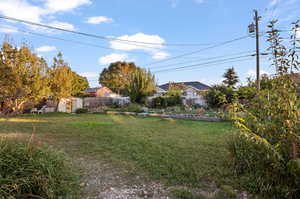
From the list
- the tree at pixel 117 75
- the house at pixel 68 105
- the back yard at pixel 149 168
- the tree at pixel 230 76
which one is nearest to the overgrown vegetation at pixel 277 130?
the back yard at pixel 149 168

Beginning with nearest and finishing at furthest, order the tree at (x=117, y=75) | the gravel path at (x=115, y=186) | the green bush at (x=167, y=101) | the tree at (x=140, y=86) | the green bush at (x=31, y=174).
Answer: the green bush at (x=31, y=174), the gravel path at (x=115, y=186), the green bush at (x=167, y=101), the tree at (x=140, y=86), the tree at (x=117, y=75)

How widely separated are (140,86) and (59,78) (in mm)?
7283

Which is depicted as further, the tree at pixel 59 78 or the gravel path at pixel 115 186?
the tree at pixel 59 78

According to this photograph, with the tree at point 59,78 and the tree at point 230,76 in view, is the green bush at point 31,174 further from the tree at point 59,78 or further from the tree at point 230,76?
the tree at point 230,76

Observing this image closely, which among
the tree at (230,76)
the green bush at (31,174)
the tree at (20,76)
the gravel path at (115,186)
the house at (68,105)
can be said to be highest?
the tree at (230,76)

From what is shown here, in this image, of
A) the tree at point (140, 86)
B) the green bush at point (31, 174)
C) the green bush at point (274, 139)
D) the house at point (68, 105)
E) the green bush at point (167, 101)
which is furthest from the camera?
the tree at point (140, 86)

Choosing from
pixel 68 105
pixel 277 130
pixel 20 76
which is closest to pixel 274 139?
pixel 277 130

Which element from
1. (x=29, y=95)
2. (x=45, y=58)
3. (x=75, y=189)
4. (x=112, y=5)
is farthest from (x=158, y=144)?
(x=45, y=58)

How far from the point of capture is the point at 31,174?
183cm

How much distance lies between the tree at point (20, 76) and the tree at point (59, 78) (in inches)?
38.5

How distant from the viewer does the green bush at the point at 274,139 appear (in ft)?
5.08

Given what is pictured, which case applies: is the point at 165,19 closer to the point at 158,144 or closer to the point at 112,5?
the point at 112,5

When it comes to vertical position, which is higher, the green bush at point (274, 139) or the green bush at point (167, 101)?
the green bush at point (167, 101)

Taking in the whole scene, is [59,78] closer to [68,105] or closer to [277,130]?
[68,105]
